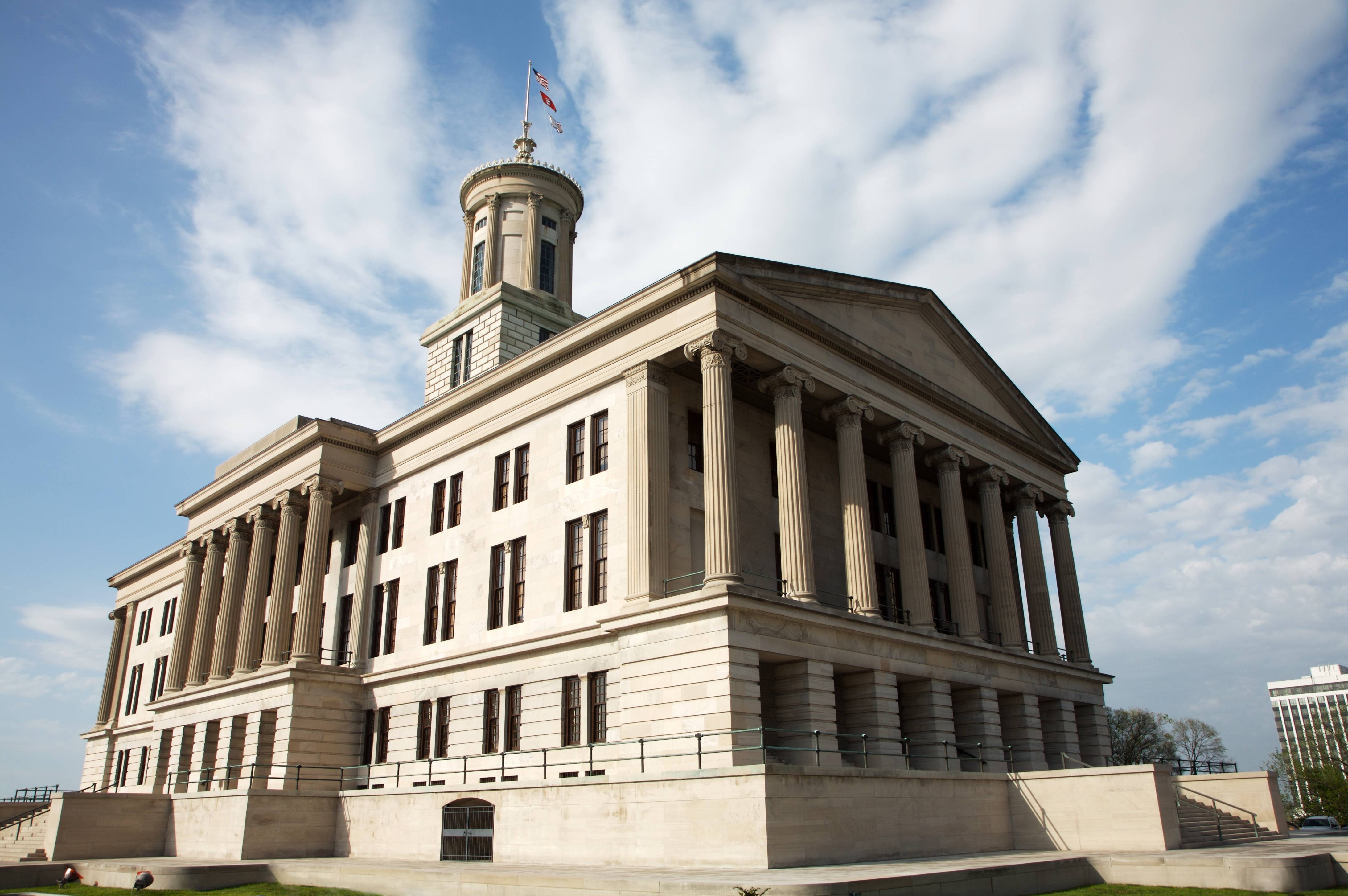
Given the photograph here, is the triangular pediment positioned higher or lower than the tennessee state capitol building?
higher

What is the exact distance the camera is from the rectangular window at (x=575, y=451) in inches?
1363

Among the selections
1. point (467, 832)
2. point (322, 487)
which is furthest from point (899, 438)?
point (322, 487)

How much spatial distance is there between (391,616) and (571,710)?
12978 millimetres

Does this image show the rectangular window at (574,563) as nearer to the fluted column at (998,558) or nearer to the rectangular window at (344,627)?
the rectangular window at (344,627)

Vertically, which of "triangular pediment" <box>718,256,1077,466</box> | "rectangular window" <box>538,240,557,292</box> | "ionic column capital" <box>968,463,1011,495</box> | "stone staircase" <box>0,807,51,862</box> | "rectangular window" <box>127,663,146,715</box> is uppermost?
"rectangular window" <box>538,240,557,292</box>

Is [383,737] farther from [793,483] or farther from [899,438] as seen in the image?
[899,438]

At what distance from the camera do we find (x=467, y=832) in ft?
92.2

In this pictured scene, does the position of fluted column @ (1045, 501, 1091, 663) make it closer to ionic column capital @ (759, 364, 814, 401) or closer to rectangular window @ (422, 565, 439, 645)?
ionic column capital @ (759, 364, 814, 401)

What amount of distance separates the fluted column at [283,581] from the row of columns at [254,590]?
Answer: 4 centimetres

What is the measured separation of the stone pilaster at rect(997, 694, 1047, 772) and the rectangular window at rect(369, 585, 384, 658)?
25.1m

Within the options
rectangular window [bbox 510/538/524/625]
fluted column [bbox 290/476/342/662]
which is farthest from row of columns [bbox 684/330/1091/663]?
fluted column [bbox 290/476/342/662]

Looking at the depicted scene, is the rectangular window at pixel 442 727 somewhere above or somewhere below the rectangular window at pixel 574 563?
below

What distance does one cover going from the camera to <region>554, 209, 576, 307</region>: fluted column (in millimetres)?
58250

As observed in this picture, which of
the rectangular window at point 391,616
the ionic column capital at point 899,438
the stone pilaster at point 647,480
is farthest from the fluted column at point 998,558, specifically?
the rectangular window at point 391,616
